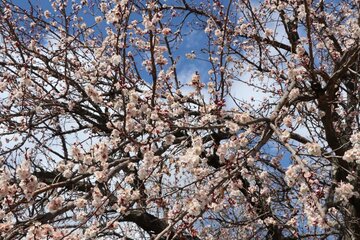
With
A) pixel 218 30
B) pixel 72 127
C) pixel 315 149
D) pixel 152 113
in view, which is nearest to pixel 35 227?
pixel 152 113

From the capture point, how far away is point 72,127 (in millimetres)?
6520

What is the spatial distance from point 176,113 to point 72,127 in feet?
6.99

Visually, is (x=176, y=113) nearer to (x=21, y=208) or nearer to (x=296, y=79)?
(x=296, y=79)

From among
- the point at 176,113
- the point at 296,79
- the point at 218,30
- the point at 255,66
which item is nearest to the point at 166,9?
the point at 218,30

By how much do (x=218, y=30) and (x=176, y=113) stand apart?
2234 millimetres

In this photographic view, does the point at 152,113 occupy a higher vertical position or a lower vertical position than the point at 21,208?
higher

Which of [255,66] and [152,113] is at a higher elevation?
[255,66]

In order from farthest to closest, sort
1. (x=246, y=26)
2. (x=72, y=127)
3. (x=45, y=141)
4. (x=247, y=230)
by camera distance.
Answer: (x=246, y=26), (x=247, y=230), (x=72, y=127), (x=45, y=141)

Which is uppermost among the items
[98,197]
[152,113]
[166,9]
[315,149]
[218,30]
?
[166,9]

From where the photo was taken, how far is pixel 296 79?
445 cm

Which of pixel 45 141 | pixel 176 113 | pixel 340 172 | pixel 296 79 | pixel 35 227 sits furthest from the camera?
pixel 45 141

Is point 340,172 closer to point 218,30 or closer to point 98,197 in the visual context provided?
point 218,30

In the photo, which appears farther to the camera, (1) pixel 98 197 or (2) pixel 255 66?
(2) pixel 255 66

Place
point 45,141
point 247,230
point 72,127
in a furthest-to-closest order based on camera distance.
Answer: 1. point 247,230
2. point 72,127
3. point 45,141
